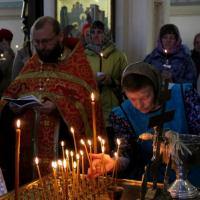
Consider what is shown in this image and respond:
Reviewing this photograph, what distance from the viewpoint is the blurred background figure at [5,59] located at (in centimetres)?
496

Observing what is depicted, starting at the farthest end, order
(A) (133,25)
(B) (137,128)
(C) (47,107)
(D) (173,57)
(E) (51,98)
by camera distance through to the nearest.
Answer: (A) (133,25) < (D) (173,57) < (E) (51,98) < (C) (47,107) < (B) (137,128)

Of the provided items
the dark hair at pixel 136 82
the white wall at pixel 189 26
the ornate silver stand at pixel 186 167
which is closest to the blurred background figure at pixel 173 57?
the dark hair at pixel 136 82

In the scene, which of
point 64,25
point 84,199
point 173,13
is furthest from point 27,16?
point 173,13

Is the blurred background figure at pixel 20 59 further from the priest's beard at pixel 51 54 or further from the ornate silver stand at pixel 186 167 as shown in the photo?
the ornate silver stand at pixel 186 167

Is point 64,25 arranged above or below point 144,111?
above

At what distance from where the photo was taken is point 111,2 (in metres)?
5.63

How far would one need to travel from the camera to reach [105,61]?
183 inches

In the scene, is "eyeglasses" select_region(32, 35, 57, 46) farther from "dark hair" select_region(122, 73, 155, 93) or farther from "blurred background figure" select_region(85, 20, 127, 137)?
"blurred background figure" select_region(85, 20, 127, 137)

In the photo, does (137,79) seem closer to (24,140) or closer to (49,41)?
(49,41)

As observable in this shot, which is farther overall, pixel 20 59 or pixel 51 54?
pixel 20 59

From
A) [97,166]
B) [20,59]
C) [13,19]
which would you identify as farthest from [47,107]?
[13,19]

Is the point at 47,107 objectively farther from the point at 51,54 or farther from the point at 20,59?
the point at 20,59

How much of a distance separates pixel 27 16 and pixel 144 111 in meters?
3.81

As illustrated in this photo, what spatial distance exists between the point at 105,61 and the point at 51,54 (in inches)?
56.8
